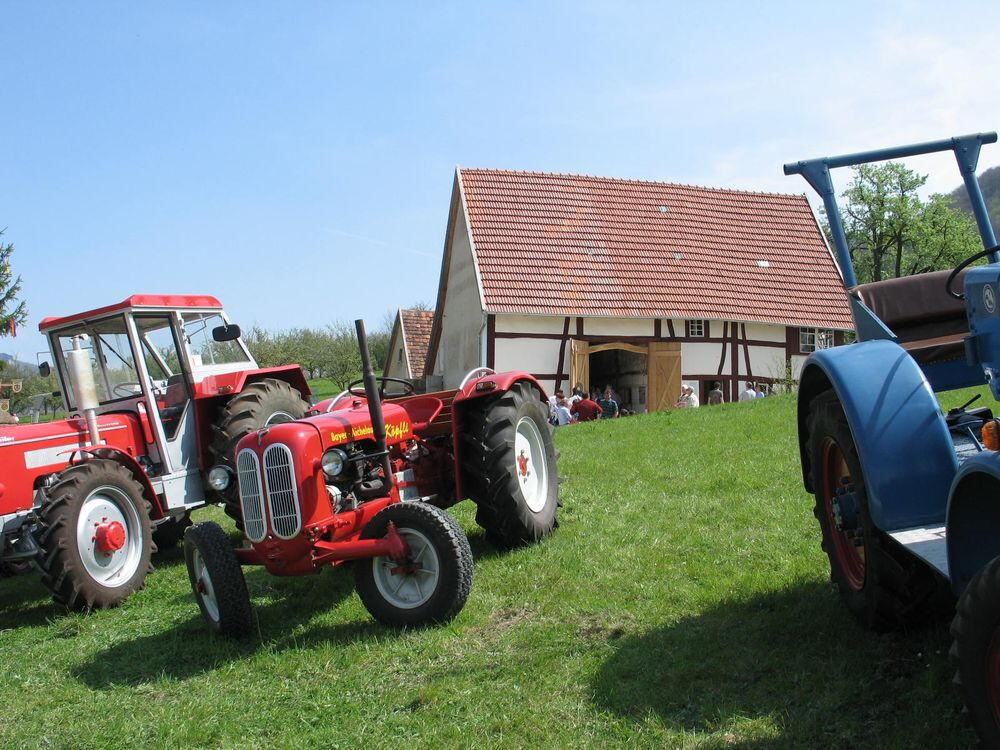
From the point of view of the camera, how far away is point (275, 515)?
4715mm

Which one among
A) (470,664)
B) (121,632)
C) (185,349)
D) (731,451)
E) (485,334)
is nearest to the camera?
(470,664)

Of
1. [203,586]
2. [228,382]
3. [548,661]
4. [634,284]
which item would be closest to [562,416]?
[634,284]

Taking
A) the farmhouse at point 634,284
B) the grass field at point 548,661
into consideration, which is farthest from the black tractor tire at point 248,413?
the farmhouse at point 634,284

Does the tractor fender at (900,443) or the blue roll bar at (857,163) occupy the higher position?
the blue roll bar at (857,163)

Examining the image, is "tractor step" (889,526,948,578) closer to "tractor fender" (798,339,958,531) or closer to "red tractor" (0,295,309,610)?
"tractor fender" (798,339,958,531)

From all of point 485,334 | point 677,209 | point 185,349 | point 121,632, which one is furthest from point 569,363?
point 121,632

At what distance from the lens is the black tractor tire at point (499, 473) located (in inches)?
223

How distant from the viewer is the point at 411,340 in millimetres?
31547

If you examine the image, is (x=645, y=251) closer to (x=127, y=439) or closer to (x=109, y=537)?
(x=127, y=439)

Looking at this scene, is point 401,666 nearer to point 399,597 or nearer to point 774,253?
point 399,597

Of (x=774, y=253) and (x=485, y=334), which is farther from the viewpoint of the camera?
(x=774, y=253)

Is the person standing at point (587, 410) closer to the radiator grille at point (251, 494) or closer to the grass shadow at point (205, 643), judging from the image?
the grass shadow at point (205, 643)

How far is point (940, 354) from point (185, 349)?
6282mm

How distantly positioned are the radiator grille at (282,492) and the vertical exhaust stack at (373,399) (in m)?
0.49
